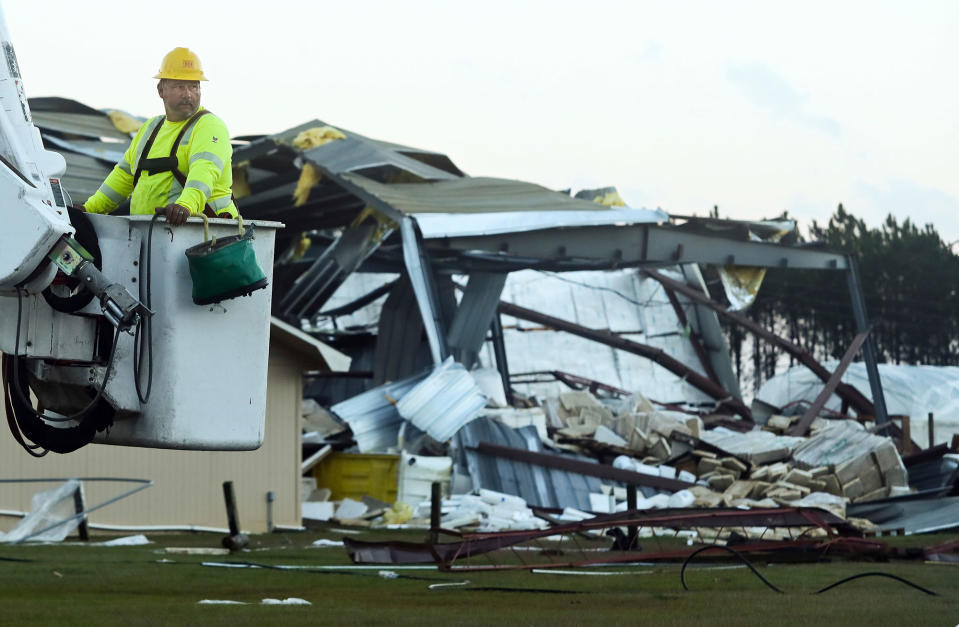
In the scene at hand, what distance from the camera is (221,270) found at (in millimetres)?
5562

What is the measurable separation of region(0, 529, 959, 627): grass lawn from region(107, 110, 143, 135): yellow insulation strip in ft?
54.4

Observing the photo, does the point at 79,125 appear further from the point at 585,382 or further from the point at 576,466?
the point at 585,382

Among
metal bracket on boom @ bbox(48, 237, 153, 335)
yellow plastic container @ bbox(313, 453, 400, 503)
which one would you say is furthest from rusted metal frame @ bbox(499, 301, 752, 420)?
metal bracket on boom @ bbox(48, 237, 153, 335)

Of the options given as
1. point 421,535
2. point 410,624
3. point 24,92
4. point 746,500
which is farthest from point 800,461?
point 24,92

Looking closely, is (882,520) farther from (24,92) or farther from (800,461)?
(24,92)

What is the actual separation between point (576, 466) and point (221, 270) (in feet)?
71.0

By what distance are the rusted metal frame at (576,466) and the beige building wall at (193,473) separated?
3.99 meters

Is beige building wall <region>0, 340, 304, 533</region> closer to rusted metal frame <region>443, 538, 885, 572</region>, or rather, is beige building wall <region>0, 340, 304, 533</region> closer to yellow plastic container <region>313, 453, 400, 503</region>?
yellow plastic container <region>313, 453, 400, 503</region>

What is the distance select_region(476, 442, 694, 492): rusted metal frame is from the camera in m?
26.6

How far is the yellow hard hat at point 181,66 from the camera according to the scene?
6336 mm

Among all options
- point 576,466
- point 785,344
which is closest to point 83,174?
point 576,466

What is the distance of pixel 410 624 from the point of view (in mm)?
9117

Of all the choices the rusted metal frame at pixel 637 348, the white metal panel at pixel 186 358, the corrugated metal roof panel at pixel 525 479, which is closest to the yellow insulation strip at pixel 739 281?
the rusted metal frame at pixel 637 348

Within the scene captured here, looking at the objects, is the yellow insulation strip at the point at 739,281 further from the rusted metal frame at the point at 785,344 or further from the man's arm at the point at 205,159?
Answer: the man's arm at the point at 205,159
